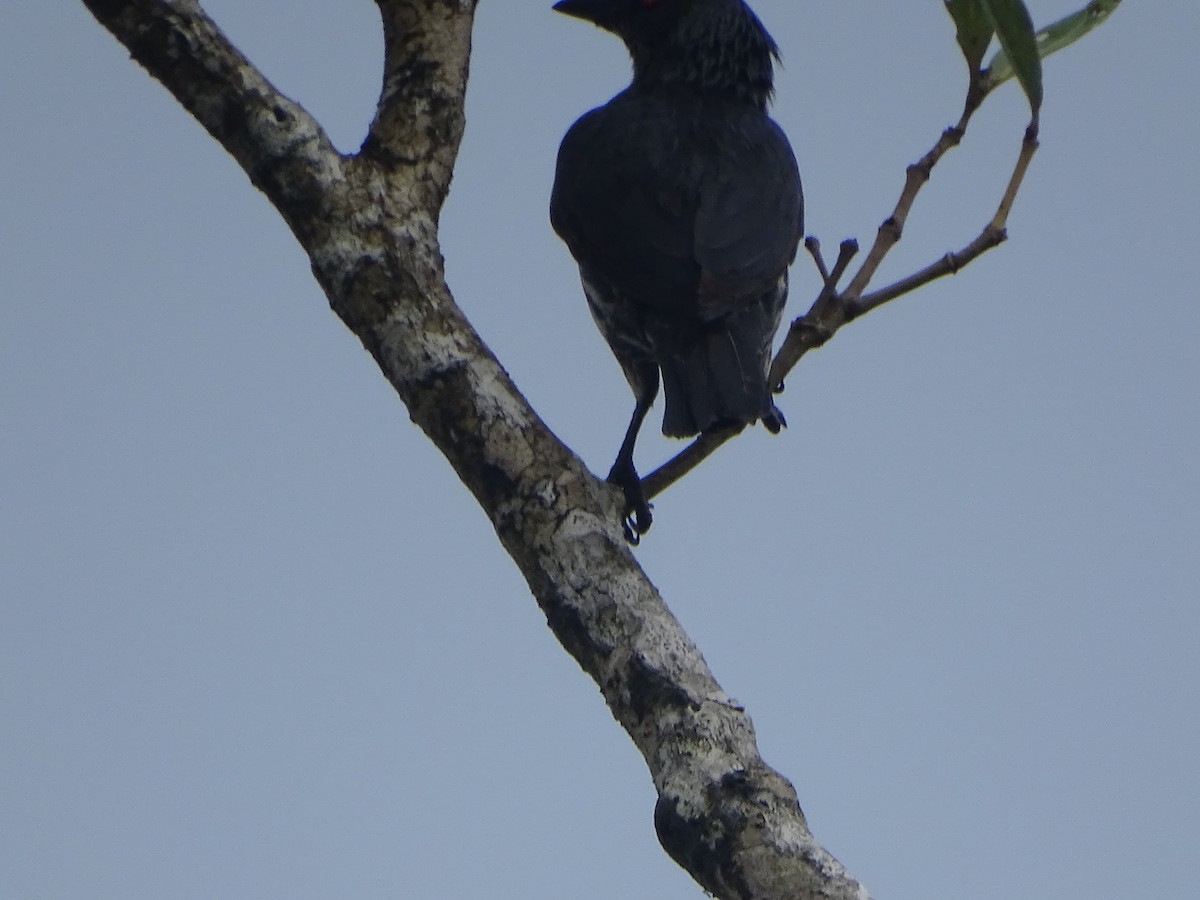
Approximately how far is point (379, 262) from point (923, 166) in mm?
1062

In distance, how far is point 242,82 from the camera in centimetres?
258

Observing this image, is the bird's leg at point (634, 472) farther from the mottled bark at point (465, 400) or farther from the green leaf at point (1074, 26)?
the green leaf at point (1074, 26)

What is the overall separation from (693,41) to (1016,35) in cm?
249

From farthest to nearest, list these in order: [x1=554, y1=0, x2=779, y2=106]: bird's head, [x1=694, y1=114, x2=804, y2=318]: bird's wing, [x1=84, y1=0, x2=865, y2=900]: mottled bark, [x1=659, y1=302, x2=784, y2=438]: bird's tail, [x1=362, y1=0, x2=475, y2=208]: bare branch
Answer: [x1=554, y1=0, x2=779, y2=106]: bird's head < [x1=694, y1=114, x2=804, y2=318]: bird's wing < [x1=659, y1=302, x2=784, y2=438]: bird's tail < [x1=362, y1=0, x2=475, y2=208]: bare branch < [x1=84, y1=0, x2=865, y2=900]: mottled bark

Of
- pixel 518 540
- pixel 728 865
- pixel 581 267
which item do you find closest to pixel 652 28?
pixel 581 267

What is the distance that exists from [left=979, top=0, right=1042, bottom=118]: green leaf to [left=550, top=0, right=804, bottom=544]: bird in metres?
0.82

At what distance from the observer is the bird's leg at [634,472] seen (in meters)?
3.12

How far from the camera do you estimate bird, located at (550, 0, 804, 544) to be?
11.5 feet

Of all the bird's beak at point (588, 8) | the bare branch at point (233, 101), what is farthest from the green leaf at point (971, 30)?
the bird's beak at point (588, 8)

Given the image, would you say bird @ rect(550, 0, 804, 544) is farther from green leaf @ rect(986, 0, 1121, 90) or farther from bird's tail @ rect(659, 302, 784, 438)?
green leaf @ rect(986, 0, 1121, 90)

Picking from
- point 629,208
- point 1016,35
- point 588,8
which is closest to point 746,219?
point 629,208

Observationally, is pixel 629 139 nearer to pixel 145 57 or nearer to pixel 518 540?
pixel 145 57

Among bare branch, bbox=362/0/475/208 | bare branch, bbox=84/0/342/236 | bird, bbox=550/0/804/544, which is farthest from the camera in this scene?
bird, bbox=550/0/804/544

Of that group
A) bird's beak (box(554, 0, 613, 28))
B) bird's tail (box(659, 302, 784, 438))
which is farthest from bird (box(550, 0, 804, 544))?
bird's beak (box(554, 0, 613, 28))
